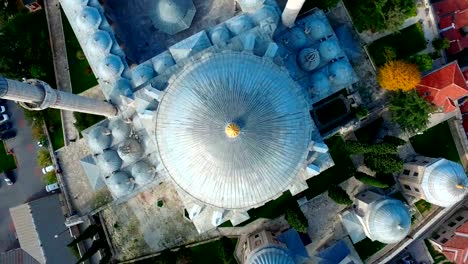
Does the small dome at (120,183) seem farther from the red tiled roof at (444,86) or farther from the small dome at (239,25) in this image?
the red tiled roof at (444,86)

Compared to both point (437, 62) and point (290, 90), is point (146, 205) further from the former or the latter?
point (437, 62)

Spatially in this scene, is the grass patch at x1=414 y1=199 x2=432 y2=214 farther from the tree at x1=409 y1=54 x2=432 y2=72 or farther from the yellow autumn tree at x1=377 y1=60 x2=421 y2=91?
the tree at x1=409 y1=54 x2=432 y2=72

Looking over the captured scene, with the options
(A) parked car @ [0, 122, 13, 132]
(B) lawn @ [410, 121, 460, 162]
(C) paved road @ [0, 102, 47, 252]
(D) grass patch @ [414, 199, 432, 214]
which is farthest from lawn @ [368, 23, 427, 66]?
(A) parked car @ [0, 122, 13, 132]

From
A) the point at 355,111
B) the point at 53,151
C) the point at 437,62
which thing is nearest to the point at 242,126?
the point at 355,111

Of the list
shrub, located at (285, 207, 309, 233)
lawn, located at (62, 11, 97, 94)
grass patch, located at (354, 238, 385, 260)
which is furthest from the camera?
grass patch, located at (354, 238, 385, 260)

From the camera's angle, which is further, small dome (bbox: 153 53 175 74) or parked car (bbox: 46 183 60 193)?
parked car (bbox: 46 183 60 193)
